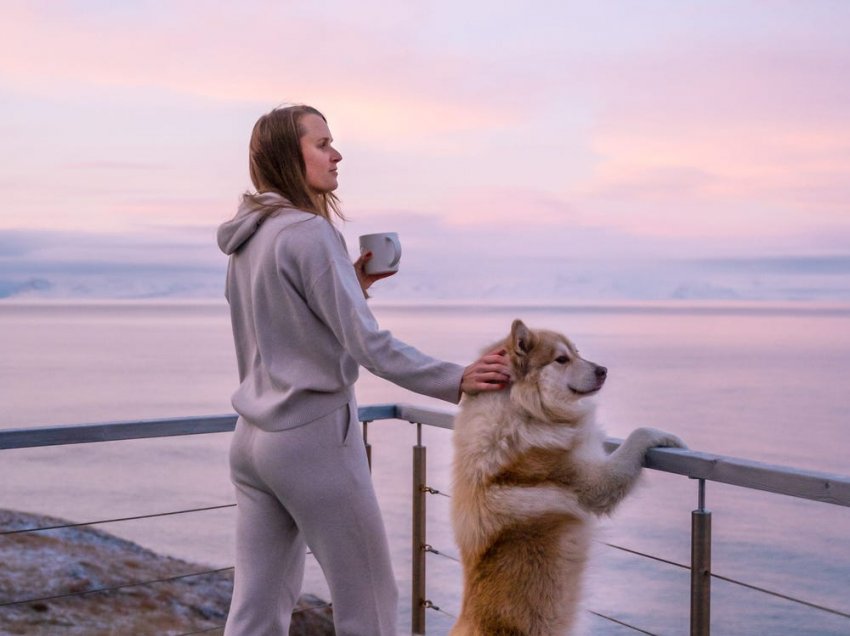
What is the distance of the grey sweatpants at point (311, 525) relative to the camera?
1.83 metres

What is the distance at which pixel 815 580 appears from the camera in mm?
13484

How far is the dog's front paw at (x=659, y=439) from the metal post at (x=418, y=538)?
36.9 inches

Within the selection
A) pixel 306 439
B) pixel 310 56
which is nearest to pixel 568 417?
pixel 306 439

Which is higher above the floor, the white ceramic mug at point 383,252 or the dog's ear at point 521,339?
the white ceramic mug at point 383,252

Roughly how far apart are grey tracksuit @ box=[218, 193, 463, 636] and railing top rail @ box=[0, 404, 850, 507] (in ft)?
1.91

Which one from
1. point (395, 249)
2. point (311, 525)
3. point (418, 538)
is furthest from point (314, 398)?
point (418, 538)

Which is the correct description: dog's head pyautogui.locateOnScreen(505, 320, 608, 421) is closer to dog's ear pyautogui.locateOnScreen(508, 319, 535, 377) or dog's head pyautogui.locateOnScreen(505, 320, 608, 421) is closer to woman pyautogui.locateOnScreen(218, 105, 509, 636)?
dog's ear pyautogui.locateOnScreen(508, 319, 535, 377)

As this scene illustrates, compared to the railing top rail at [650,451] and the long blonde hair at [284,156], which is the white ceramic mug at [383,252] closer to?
the long blonde hair at [284,156]

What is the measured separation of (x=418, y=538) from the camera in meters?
2.96

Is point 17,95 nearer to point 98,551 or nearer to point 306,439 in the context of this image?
point 98,551

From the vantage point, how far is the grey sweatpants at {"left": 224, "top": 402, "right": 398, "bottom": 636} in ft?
6.01

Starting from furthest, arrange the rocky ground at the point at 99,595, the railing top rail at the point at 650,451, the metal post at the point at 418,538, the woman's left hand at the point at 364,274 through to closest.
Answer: the rocky ground at the point at 99,595, the metal post at the point at 418,538, the woman's left hand at the point at 364,274, the railing top rail at the point at 650,451

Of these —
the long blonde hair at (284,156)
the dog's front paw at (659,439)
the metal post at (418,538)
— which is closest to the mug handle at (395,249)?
the long blonde hair at (284,156)

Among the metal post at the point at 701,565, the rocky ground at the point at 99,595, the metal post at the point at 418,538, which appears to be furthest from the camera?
the rocky ground at the point at 99,595
